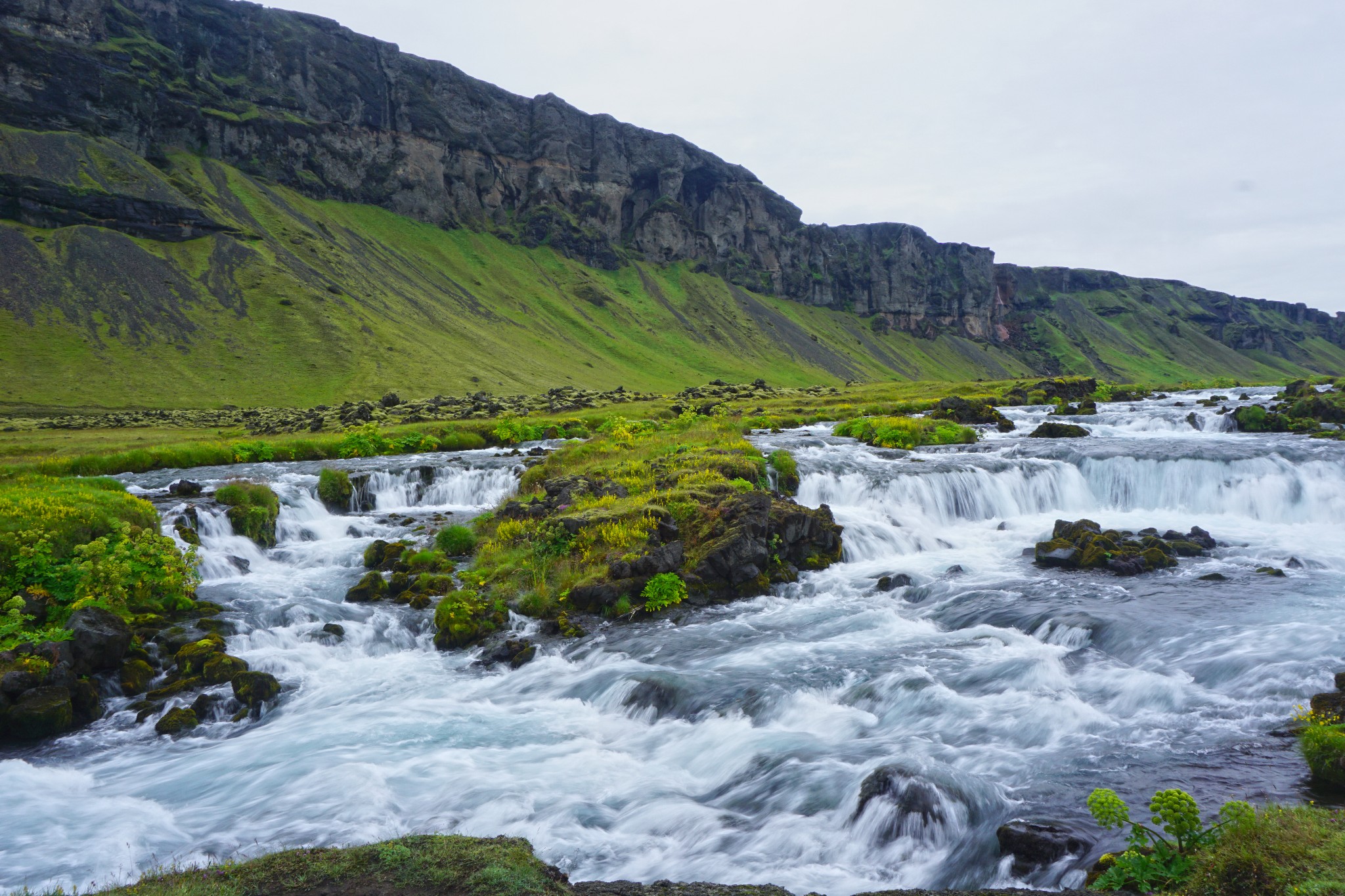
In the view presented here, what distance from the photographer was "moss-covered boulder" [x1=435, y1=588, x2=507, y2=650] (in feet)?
54.5

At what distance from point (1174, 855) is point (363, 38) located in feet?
688

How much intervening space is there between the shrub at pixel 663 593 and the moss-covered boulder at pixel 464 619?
11.6 feet

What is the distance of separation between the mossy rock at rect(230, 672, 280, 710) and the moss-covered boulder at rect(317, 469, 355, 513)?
1603 centimetres

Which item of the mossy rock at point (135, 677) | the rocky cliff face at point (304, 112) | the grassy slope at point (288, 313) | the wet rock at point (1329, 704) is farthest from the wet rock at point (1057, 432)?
the rocky cliff face at point (304, 112)

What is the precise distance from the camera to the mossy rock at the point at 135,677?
44.8 ft

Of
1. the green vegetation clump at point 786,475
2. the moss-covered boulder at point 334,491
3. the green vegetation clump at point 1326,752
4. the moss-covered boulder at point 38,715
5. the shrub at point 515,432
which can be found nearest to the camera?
the green vegetation clump at point 1326,752

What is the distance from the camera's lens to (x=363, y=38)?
563 feet

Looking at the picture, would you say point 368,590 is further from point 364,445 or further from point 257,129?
point 257,129

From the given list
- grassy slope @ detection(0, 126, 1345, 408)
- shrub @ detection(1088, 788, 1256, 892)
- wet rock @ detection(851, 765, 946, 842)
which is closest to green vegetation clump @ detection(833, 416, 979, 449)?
wet rock @ detection(851, 765, 946, 842)

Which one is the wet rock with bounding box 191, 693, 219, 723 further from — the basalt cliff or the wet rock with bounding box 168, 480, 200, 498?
the basalt cliff

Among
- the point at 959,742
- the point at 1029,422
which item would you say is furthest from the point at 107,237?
the point at 959,742

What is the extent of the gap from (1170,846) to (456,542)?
1984 cm

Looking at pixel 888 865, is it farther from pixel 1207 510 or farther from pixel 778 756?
pixel 1207 510

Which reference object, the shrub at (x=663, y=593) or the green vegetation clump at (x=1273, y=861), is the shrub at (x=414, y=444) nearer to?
the shrub at (x=663, y=593)
